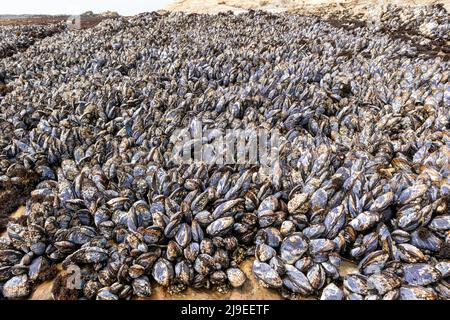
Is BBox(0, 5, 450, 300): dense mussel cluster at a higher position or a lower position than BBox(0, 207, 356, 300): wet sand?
higher

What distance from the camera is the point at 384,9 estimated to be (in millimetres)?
15266

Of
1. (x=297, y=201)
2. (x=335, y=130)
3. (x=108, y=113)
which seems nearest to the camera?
(x=297, y=201)

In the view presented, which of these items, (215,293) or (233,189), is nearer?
(215,293)

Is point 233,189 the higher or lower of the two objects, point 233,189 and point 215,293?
the higher

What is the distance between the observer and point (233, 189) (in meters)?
3.16

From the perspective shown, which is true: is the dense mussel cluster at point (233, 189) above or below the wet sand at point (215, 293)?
above

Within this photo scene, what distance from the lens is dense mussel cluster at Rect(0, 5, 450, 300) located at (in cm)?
258

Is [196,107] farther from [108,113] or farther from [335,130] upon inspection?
[335,130]

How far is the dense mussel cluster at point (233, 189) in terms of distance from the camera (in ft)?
8.47

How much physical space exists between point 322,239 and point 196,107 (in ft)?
10.9
